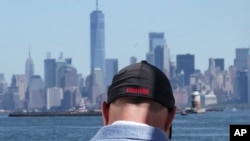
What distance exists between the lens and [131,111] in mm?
3729

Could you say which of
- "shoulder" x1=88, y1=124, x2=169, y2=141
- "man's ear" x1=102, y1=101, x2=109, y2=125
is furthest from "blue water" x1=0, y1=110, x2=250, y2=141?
"shoulder" x1=88, y1=124, x2=169, y2=141

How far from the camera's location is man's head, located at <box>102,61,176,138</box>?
12.2 feet

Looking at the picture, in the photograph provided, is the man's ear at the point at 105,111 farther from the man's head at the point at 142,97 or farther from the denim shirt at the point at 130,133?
the denim shirt at the point at 130,133

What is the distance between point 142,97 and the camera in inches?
147

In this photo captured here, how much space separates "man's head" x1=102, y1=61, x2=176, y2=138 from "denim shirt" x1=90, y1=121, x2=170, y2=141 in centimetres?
4

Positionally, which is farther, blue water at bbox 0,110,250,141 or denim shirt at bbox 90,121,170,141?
blue water at bbox 0,110,250,141

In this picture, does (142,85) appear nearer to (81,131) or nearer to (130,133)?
Result: (130,133)

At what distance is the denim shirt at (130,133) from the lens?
365 cm

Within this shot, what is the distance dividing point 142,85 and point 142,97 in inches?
1.7

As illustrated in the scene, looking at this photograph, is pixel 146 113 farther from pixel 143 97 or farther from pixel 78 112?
pixel 78 112

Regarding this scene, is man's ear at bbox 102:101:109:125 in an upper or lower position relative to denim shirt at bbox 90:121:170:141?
upper

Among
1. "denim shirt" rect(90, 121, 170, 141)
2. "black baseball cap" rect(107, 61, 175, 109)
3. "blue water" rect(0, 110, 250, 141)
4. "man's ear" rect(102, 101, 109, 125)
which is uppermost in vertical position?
"blue water" rect(0, 110, 250, 141)

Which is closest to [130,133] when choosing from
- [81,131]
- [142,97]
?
[142,97]

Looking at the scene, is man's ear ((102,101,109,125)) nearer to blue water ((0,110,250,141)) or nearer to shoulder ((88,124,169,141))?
shoulder ((88,124,169,141))
